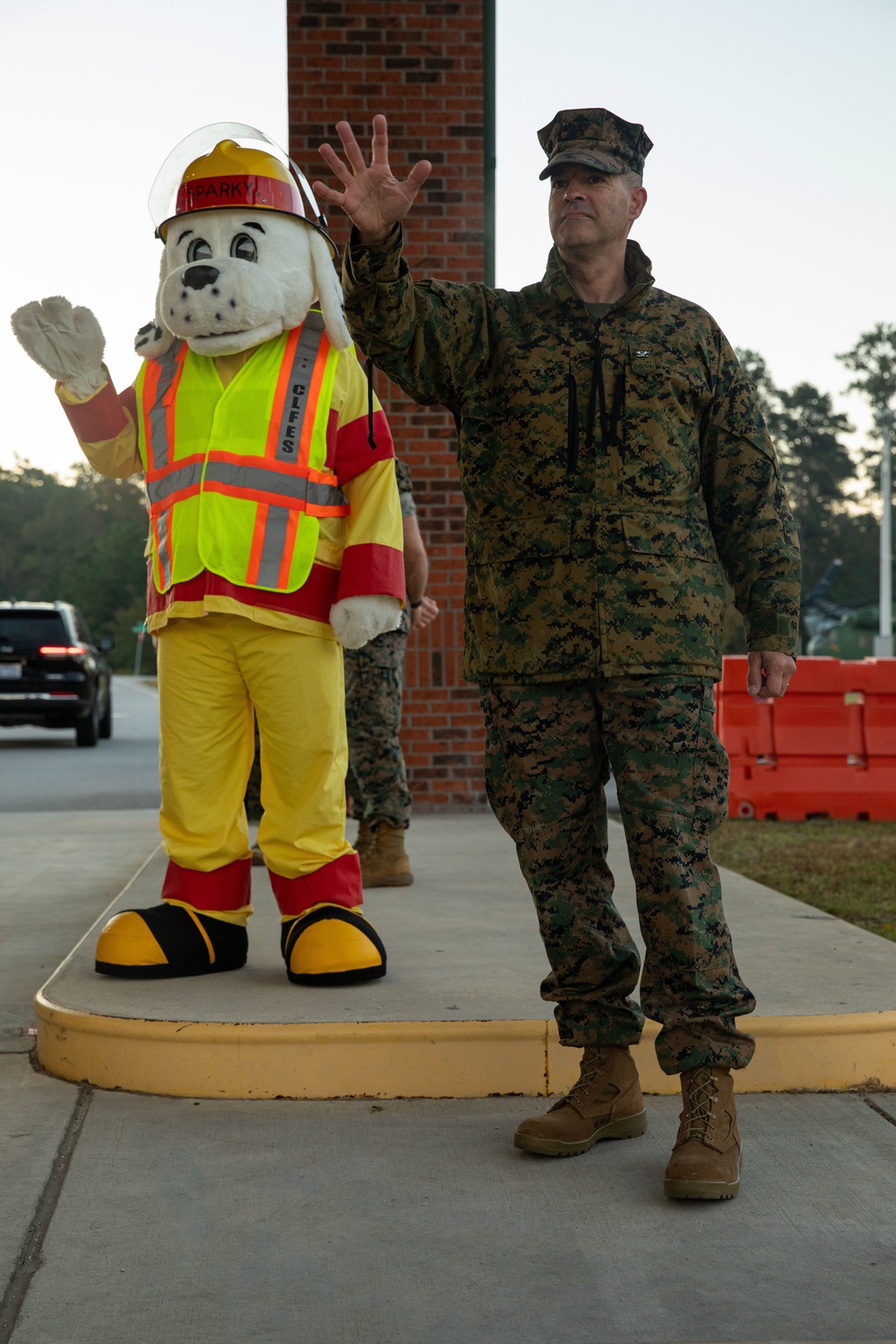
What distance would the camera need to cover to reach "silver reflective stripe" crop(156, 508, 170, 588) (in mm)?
4012

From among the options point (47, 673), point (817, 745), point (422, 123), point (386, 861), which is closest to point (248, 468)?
point (386, 861)

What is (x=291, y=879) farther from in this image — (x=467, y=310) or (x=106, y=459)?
(x=467, y=310)

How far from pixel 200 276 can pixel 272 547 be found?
29.7 inches

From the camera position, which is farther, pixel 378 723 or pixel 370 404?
pixel 378 723

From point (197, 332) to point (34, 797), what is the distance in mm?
7762

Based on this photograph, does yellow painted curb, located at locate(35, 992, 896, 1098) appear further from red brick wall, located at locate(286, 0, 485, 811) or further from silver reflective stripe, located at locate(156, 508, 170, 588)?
red brick wall, located at locate(286, 0, 485, 811)

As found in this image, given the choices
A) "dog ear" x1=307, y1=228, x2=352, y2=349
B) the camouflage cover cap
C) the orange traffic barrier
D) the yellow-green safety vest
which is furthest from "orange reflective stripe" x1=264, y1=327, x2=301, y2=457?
the orange traffic barrier

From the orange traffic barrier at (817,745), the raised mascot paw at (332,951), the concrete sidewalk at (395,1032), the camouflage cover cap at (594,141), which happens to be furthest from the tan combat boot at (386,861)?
the orange traffic barrier at (817,745)

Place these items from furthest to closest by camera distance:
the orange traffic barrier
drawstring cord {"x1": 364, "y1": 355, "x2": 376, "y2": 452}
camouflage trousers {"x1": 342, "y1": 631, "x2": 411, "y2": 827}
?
the orange traffic barrier < camouflage trousers {"x1": 342, "y1": 631, "x2": 411, "y2": 827} < drawstring cord {"x1": 364, "y1": 355, "x2": 376, "y2": 452}

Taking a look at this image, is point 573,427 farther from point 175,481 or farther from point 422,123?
point 422,123

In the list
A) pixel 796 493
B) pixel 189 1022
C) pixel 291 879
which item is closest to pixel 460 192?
pixel 291 879

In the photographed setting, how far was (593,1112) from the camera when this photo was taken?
3023 mm

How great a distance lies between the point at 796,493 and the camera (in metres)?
90.5

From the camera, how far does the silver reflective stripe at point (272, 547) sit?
391 centimetres
